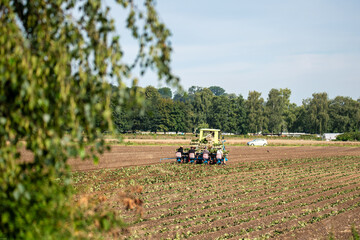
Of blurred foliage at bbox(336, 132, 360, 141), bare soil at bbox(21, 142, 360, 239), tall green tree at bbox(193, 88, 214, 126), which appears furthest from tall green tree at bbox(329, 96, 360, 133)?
bare soil at bbox(21, 142, 360, 239)

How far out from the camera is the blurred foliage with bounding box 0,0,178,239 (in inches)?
147

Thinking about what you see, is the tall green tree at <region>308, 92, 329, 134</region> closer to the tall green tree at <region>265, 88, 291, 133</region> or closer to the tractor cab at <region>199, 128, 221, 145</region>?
the tall green tree at <region>265, 88, 291, 133</region>

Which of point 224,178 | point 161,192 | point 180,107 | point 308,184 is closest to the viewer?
point 161,192

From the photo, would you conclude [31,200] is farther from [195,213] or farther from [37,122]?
Result: [195,213]

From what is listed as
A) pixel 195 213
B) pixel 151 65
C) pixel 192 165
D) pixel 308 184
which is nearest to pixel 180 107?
pixel 192 165

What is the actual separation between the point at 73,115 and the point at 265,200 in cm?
1375

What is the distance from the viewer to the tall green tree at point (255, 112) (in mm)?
121250

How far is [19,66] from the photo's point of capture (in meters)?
3.72

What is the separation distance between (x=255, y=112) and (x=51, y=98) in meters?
120

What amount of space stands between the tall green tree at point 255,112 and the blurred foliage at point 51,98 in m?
119

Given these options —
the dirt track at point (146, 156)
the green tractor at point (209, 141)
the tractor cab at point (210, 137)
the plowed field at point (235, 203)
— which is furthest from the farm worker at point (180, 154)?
the plowed field at point (235, 203)

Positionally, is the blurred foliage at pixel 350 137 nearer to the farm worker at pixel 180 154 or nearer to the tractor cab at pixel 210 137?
the tractor cab at pixel 210 137

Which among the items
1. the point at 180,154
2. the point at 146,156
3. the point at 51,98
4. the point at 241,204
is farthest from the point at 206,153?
the point at 51,98

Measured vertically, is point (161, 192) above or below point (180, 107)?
below
